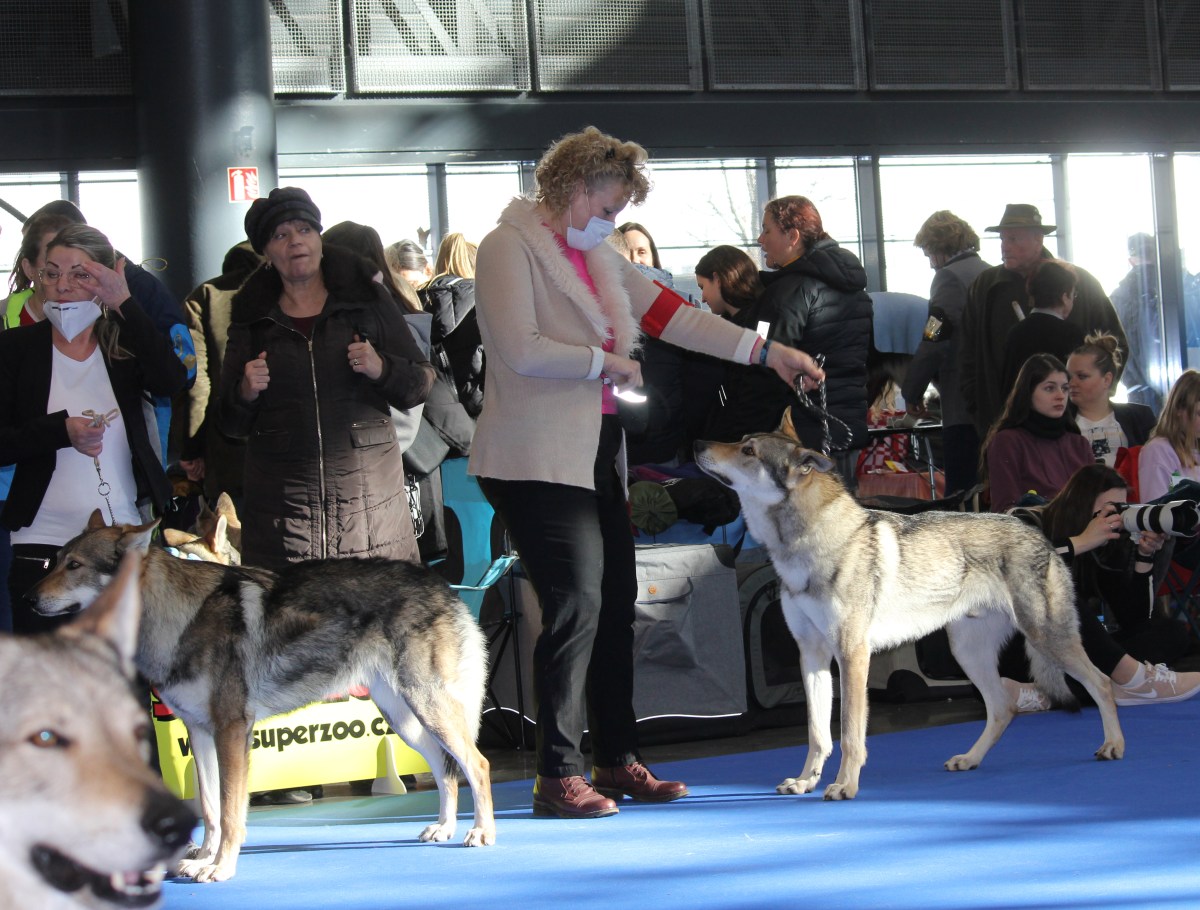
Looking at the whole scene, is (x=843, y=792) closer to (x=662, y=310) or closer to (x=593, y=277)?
(x=662, y=310)

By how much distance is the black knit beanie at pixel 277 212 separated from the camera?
3979 mm

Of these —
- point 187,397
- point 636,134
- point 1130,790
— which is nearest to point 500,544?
point 187,397

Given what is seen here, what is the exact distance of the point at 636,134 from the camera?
9.87m

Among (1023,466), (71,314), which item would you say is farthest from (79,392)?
(1023,466)

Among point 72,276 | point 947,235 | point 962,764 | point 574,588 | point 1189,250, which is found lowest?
point 962,764

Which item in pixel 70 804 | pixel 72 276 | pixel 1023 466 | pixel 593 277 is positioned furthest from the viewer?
pixel 1023 466

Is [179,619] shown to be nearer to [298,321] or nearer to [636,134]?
[298,321]

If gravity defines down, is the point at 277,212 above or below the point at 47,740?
above

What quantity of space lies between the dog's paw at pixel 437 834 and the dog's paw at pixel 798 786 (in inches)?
41.1

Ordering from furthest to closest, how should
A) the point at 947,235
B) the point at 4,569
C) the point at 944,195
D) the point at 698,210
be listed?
1. the point at 944,195
2. the point at 698,210
3. the point at 947,235
4. the point at 4,569

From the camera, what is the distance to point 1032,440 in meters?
5.99

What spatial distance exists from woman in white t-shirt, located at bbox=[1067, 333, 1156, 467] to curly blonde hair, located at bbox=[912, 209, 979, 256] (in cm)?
89

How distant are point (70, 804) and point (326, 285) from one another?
108 inches

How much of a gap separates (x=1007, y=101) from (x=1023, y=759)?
285 inches
